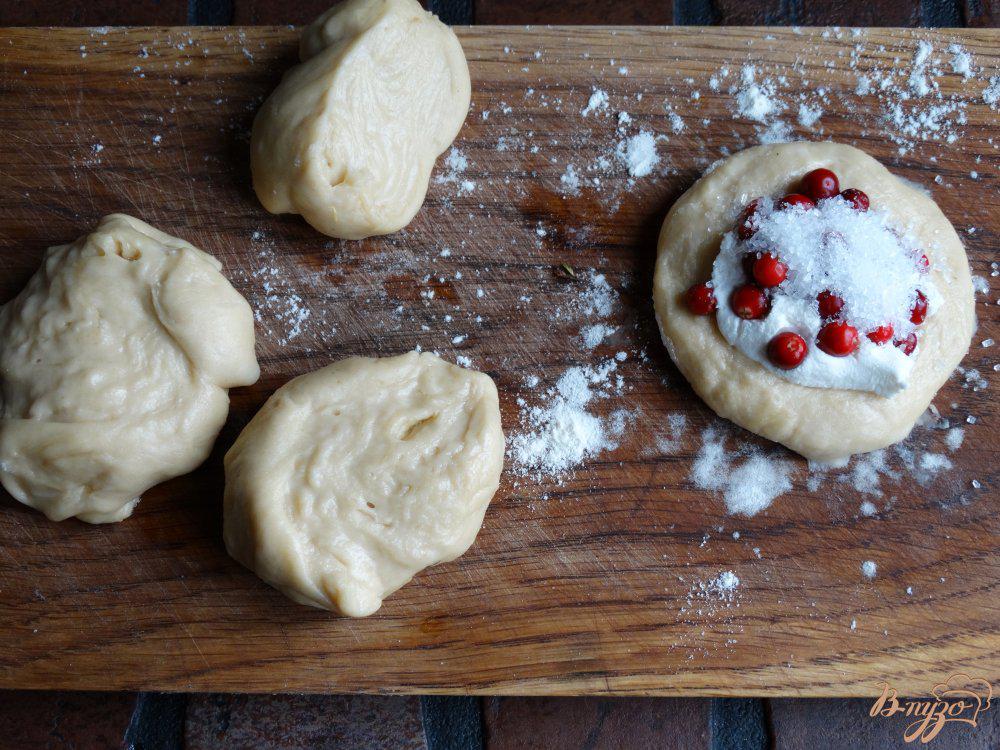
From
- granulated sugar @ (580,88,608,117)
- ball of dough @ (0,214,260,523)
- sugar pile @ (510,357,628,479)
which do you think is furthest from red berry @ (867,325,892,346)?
ball of dough @ (0,214,260,523)

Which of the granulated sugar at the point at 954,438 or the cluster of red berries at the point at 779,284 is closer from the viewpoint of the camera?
the cluster of red berries at the point at 779,284

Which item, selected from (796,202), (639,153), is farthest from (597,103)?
(796,202)

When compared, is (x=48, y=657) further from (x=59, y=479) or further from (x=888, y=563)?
(x=888, y=563)

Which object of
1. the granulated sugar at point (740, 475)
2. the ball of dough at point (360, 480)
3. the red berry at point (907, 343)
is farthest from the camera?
the granulated sugar at point (740, 475)

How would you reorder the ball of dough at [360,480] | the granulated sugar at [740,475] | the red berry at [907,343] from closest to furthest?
the ball of dough at [360,480], the red berry at [907,343], the granulated sugar at [740,475]

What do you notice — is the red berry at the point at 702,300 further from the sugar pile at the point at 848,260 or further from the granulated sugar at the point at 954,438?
the granulated sugar at the point at 954,438

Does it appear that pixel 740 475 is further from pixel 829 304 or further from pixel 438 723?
pixel 438 723

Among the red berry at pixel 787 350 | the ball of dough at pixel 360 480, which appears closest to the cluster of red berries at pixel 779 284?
the red berry at pixel 787 350

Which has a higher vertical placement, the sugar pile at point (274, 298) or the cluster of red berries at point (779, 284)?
the cluster of red berries at point (779, 284)
